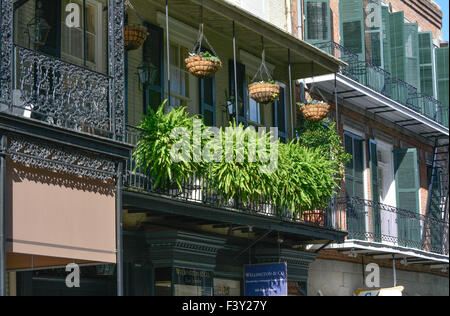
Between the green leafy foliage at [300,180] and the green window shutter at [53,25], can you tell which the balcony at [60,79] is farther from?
the green leafy foliage at [300,180]

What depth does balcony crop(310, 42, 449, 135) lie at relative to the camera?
20.7 metres

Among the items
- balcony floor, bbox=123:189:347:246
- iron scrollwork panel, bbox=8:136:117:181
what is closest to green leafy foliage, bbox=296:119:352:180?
balcony floor, bbox=123:189:347:246

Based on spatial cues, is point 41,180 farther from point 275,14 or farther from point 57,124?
point 275,14

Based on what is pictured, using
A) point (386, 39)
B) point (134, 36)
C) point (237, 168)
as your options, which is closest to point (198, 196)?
point (237, 168)

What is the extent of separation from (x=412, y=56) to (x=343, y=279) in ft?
24.4

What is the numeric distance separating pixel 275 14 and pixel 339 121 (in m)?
2.96

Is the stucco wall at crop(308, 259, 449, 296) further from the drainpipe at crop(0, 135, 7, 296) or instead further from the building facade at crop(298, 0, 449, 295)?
the drainpipe at crop(0, 135, 7, 296)

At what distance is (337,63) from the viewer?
706 inches

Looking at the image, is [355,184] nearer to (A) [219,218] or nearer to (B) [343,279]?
(B) [343,279]

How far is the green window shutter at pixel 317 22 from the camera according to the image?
20.3 metres

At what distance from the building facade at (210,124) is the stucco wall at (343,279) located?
0.15 feet

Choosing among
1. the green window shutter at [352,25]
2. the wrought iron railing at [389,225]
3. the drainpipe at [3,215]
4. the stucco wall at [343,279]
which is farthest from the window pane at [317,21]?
the drainpipe at [3,215]
